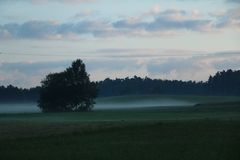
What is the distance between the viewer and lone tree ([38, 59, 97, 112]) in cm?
11575

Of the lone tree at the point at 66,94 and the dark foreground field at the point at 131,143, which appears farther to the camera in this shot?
the lone tree at the point at 66,94

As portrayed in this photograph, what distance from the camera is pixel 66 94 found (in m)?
116

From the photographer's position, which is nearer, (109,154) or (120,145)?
(109,154)

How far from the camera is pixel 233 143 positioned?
29469 millimetres

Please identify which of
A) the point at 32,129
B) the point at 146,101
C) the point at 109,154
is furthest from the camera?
the point at 146,101

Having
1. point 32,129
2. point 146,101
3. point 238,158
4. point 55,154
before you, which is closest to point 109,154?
point 55,154

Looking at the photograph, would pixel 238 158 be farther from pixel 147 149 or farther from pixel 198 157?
pixel 147 149

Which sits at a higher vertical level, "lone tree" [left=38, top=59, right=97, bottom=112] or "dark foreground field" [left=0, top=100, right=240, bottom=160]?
"lone tree" [left=38, top=59, right=97, bottom=112]

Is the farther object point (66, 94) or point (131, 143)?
point (66, 94)

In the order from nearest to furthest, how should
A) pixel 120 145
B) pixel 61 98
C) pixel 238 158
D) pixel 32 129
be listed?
pixel 238 158
pixel 120 145
pixel 32 129
pixel 61 98

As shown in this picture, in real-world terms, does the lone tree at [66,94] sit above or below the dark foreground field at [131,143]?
above

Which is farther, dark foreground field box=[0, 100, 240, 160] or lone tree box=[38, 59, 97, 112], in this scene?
lone tree box=[38, 59, 97, 112]

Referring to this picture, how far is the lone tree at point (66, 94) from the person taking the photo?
11575cm

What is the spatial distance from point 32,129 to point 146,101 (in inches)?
5743
